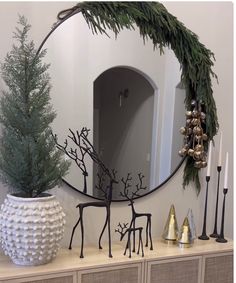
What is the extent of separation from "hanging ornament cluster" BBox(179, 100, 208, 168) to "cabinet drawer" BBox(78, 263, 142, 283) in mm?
700

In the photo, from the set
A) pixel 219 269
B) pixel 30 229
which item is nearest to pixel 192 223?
pixel 219 269

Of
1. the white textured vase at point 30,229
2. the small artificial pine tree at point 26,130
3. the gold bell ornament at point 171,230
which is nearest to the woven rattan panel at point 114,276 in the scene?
the white textured vase at point 30,229

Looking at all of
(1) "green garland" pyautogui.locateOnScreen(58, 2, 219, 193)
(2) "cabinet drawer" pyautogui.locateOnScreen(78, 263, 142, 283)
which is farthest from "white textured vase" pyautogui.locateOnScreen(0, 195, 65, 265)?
(1) "green garland" pyautogui.locateOnScreen(58, 2, 219, 193)

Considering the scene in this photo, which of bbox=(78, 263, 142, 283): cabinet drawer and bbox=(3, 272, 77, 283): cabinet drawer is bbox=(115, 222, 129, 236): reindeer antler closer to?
bbox=(78, 263, 142, 283): cabinet drawer

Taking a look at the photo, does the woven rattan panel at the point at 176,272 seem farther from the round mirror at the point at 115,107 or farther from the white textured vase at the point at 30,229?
the white textured vase at the point at 30,229

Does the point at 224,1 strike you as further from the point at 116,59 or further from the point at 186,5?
the point at 116,59

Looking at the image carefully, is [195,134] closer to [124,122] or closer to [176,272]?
[124,122]

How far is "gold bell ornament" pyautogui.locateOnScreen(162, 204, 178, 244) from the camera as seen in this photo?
74.0 inches

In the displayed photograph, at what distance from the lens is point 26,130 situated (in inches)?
58.9

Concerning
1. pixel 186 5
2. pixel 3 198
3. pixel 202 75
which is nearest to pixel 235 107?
pixel 202 75

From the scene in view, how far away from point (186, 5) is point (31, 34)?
89cm

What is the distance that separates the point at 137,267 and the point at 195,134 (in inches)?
31.4

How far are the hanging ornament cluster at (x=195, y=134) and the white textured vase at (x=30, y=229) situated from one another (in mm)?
882

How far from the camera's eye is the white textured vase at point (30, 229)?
4.68 feet
